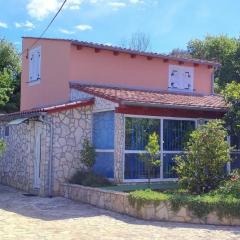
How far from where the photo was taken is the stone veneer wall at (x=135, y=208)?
1196 centimetres

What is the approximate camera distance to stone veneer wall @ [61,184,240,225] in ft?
39.2

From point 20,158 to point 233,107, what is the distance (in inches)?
330

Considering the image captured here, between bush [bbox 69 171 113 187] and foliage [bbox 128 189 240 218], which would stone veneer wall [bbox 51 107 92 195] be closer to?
bush [bbox 69 171 113 187]

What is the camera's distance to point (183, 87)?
23.2 meters

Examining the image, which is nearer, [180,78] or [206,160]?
[206,160]

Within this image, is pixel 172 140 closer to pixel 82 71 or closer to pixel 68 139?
pixel 68 139

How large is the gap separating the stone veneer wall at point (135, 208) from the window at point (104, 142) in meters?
1.74

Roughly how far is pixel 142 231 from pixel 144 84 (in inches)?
457

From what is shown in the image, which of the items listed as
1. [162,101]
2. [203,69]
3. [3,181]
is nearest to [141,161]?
[162,101]

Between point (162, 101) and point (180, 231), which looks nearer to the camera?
point (180, 231)

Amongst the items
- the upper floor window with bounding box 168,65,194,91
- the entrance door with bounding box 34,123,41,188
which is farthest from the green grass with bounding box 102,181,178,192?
the upper floor window with bounding box 168,65,194,91

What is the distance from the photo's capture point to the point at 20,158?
747 inches

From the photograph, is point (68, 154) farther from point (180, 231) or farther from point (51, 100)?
point (180, 231)

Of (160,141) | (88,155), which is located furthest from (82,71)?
(160,141)
